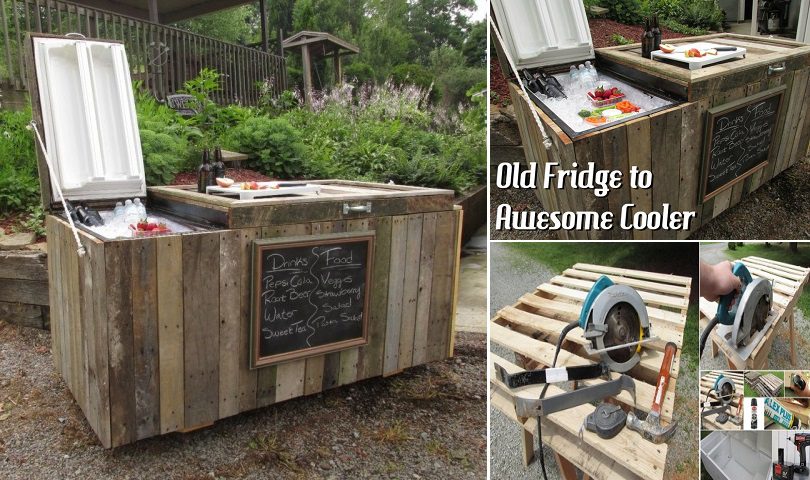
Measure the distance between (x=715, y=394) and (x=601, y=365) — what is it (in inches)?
12.1

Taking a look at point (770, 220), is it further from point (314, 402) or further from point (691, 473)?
point (314, 402)

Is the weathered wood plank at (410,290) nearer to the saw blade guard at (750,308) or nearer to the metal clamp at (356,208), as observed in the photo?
the metal clamp at (356,208)

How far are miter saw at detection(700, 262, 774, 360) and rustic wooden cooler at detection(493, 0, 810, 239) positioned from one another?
30 centimetres

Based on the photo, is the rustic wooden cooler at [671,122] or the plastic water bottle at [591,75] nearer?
the rustic wooden cooler at [671,122]

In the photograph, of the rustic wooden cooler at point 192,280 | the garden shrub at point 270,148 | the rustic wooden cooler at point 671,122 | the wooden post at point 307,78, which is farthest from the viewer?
the wooden post at point 307,78

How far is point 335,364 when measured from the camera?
9.68 ft

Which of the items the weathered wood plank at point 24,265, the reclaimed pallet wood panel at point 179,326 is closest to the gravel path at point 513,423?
the reclaimed pallet wood panel at point 179,326

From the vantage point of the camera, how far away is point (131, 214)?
2957 millimetres

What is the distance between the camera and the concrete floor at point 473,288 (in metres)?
4.32

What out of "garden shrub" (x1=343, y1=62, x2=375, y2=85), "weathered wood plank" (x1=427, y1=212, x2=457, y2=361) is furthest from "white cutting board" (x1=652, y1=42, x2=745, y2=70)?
"garden shrub" (x1=343, y1=62, x2=375, y2=85)

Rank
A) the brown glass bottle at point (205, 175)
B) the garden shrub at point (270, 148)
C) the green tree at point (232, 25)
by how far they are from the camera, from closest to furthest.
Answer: the brown glass bottle at point (205, 175)
the garden shrub at point (270, 148)
the green tree at point (232, 25)

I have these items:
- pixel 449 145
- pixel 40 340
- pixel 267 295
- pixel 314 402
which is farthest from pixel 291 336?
pixel 449 145

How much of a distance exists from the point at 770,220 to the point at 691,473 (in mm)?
922

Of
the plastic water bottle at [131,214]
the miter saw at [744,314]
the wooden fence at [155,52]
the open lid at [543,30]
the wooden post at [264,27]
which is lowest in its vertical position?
the miter saw at [744,314]
